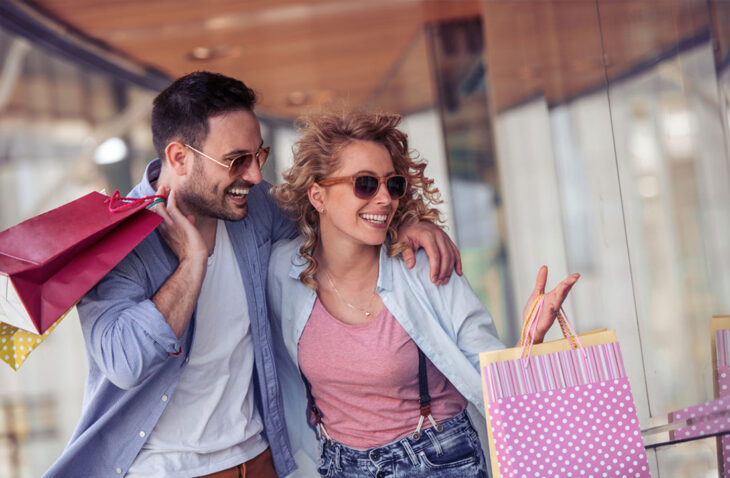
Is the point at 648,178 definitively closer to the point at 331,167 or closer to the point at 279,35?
the point at 331,167

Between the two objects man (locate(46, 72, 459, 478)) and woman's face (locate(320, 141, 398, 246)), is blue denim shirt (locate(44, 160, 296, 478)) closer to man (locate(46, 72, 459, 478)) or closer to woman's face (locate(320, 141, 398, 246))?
man (locate(46, 72, 459, 478))

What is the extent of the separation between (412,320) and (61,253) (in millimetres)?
974

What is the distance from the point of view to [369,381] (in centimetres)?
234

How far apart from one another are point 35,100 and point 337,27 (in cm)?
219

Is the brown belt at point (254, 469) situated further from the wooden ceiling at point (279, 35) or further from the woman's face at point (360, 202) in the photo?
Answer: the wooden ceiling at point (279, 35)

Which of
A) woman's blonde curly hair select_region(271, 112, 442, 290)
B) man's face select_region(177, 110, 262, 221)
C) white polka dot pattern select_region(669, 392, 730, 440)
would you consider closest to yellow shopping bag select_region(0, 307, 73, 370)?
man's face select_region(177, 110, 262, 221)

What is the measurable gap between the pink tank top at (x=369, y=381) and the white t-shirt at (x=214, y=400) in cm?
20

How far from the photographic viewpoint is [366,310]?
246 centimetres

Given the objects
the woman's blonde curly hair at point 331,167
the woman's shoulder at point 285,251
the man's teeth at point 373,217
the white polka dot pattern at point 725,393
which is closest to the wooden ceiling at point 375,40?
the woman's blonde curly hair at point 331,167

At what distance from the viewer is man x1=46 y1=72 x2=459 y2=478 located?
212 centimetres

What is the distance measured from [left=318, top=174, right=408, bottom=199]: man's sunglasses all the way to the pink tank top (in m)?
0.35

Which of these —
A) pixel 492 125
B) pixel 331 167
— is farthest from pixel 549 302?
pixel 492 125

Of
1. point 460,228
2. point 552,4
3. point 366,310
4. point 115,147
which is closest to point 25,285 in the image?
point 366,310

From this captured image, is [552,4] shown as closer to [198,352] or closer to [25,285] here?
[198,352]
